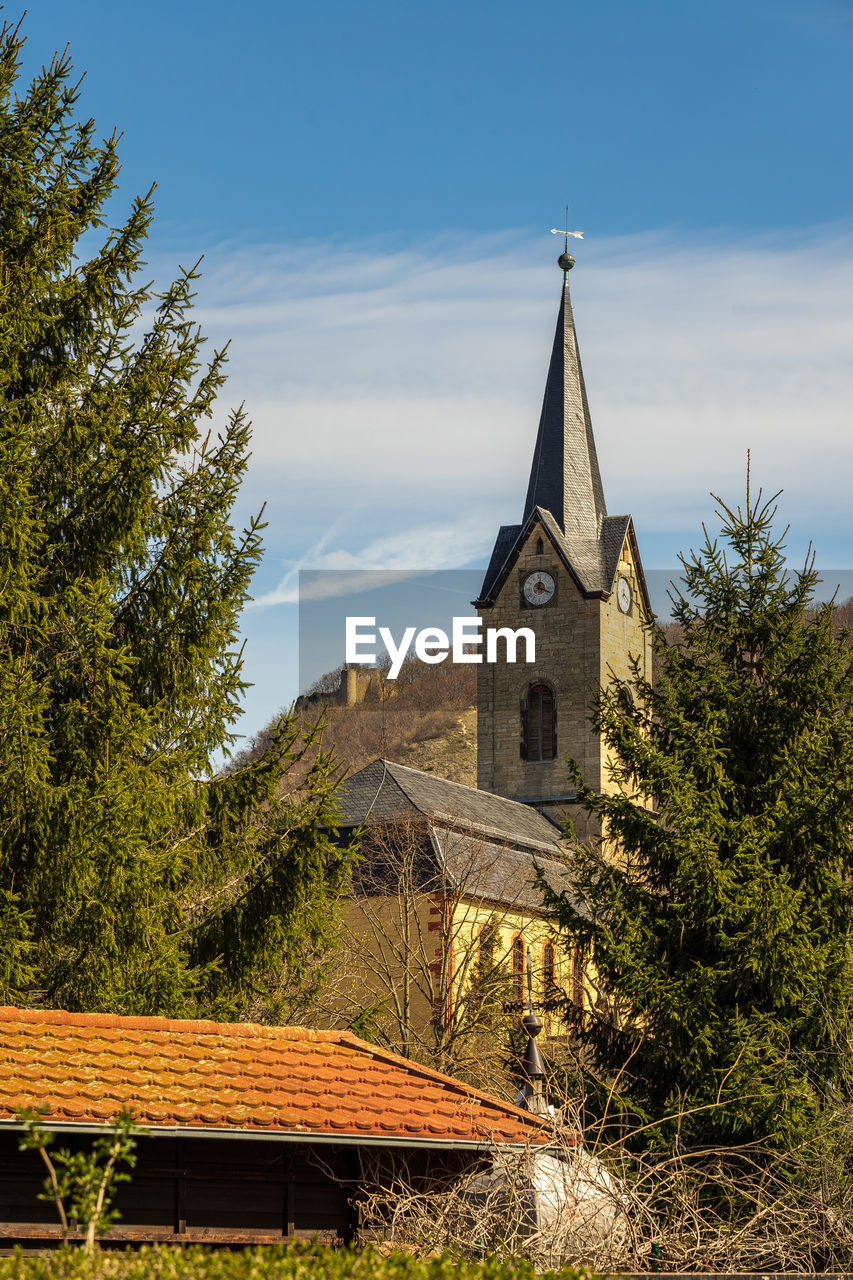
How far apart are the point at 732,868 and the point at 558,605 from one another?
99.7 ft

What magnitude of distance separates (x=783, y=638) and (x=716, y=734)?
1.30m

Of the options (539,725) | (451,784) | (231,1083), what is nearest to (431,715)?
(539,725)

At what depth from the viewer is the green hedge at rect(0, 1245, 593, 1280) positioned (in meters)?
4.45

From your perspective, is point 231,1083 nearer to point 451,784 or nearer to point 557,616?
point 451,784

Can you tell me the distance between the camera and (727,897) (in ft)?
43.2

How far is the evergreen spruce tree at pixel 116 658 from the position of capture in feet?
37.7

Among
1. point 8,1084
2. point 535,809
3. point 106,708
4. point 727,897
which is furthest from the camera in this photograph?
point 535,809

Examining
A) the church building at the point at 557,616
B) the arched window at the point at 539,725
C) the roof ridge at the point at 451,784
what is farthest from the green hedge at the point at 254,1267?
the arched window at the point at 539,725

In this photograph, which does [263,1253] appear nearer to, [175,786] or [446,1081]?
[446,1081]

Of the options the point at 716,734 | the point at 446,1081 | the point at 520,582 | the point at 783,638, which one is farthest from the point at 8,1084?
the point at 520,582

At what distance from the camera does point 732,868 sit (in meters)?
13.5

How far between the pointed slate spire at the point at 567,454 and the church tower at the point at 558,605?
31 millimetres

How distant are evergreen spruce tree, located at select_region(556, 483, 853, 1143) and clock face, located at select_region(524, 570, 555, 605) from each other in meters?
28.3

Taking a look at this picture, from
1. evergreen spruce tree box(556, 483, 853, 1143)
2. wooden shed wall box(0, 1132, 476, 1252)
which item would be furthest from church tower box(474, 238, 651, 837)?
wooden shed wall box(0, 1132, 476, 1252)
